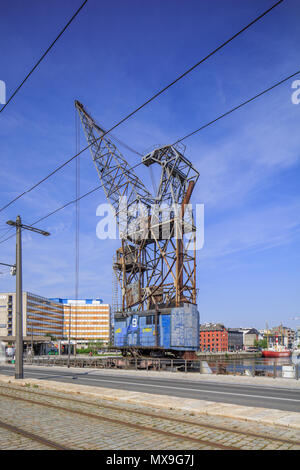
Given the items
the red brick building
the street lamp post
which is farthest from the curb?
the red brick building

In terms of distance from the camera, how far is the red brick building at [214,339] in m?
178

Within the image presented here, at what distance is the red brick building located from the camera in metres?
178

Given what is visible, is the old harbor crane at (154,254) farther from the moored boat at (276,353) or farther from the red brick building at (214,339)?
the red brick building at (214,339)

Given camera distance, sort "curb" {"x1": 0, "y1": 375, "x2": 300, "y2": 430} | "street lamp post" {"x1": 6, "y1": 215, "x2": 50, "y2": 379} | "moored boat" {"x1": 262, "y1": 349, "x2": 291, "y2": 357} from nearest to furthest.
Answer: "curb" {"x1": 0, "y1": 375, "x2": 300, "y2": 430}, "street lamp post" {"x1": 6, "y1": 215, "x2": 50, "y2": 379}, "moored boat" {"x1": 262, "y1": 349, "x2": 291, "y2": 357}

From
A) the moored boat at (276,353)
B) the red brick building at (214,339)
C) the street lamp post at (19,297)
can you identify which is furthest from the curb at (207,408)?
the red brick building at (214,339)

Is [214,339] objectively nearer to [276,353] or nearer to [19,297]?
[276,353]

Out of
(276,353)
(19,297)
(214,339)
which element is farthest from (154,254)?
(214,339)

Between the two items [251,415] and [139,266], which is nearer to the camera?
[251,415]

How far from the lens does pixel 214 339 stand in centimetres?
17850

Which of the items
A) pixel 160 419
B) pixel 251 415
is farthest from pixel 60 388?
pixel 251 415

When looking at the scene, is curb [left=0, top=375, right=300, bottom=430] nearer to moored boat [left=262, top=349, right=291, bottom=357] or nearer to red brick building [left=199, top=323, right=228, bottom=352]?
moored boat [left=262, top=349, right=291, bottom=357]
